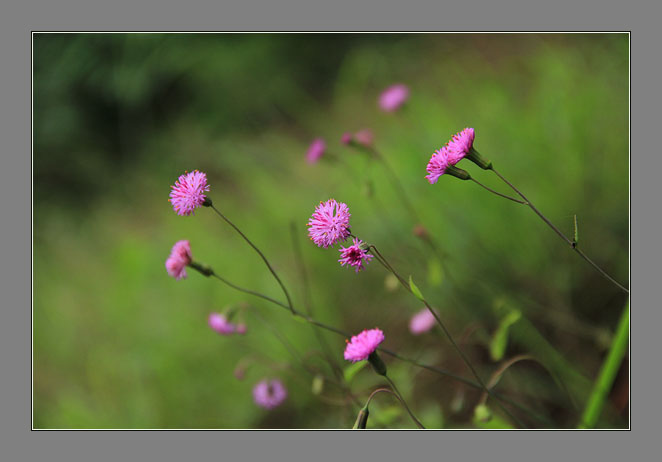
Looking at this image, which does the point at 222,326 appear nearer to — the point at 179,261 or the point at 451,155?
the point at 179,261

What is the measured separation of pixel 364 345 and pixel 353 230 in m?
0.85

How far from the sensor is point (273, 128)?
227 centimetres

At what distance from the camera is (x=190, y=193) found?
27.2 inches

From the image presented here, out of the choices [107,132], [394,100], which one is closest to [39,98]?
[107,132]

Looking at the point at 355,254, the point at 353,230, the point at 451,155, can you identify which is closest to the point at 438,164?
the point at 451,155

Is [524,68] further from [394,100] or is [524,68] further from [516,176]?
[394,100]

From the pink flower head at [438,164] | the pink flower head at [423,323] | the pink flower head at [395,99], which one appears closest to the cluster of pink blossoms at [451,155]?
the pink flower head at [438,164]

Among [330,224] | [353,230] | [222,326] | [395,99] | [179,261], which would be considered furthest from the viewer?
[353,230]

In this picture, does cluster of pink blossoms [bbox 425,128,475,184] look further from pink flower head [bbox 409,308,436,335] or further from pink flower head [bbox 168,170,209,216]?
pink flower head [bbox 409,308,436,335]

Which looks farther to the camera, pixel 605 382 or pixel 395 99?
pixel 395 99

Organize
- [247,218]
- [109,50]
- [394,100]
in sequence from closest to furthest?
[394,100]
[247,218]
[109,50]

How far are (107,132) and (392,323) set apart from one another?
1.83 m

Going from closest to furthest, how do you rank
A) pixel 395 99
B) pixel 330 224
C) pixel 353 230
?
pixel 330 224
pixel 395 99
pixel 353 230

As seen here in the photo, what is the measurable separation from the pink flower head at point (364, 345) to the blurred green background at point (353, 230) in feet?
0.71
